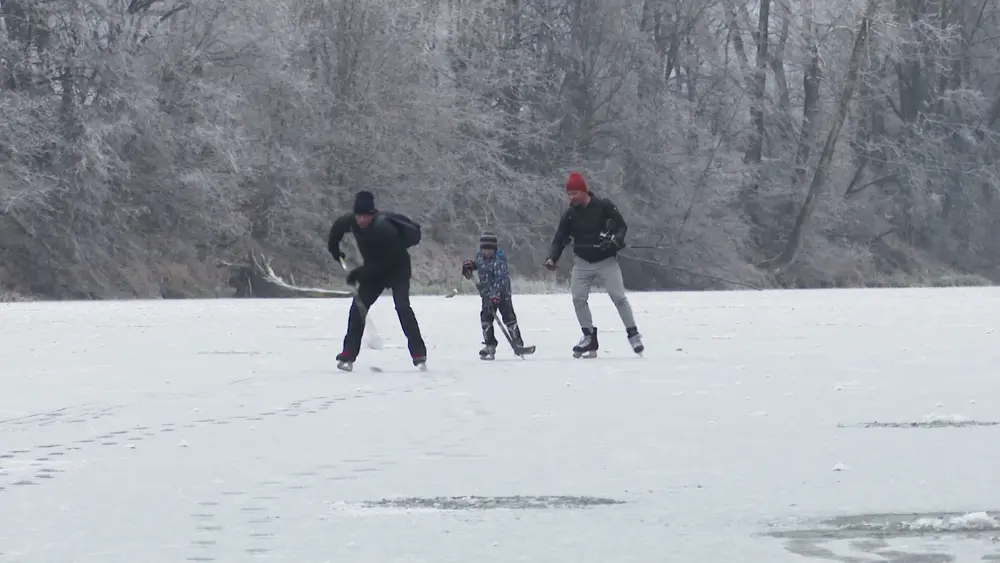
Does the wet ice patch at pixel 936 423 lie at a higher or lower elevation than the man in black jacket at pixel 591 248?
lower

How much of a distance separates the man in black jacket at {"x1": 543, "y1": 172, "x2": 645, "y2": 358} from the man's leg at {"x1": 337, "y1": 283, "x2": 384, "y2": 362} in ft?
7.42

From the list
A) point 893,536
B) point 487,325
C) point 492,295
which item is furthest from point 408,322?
point 893,536

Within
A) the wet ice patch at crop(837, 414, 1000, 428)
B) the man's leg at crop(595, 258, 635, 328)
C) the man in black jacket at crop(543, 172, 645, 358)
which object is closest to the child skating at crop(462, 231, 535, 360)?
the man in black jacket at crop(543, 172, 645, 358)

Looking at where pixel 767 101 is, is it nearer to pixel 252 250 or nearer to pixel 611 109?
pixel 611 109

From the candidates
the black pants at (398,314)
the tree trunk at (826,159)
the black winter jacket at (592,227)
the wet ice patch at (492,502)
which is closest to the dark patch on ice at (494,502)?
the wet ice patch at (492,502)

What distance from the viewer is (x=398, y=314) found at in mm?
17766

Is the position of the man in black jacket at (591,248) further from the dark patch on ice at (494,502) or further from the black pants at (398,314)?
the dark patch on ice at (494,502)

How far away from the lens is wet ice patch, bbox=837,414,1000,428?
Answer: 468 inches

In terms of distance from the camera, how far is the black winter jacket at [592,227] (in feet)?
64.8

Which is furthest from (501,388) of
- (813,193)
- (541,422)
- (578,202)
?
(813,193)

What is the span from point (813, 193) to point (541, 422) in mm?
48951

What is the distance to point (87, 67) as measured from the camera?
147 ft

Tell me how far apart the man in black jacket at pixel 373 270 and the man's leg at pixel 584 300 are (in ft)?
7.33

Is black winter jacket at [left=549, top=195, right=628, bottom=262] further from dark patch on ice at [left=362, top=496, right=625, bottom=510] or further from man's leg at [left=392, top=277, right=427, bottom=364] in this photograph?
dark patch on ice at [left=362, top=496, right=625, bottom=510]
